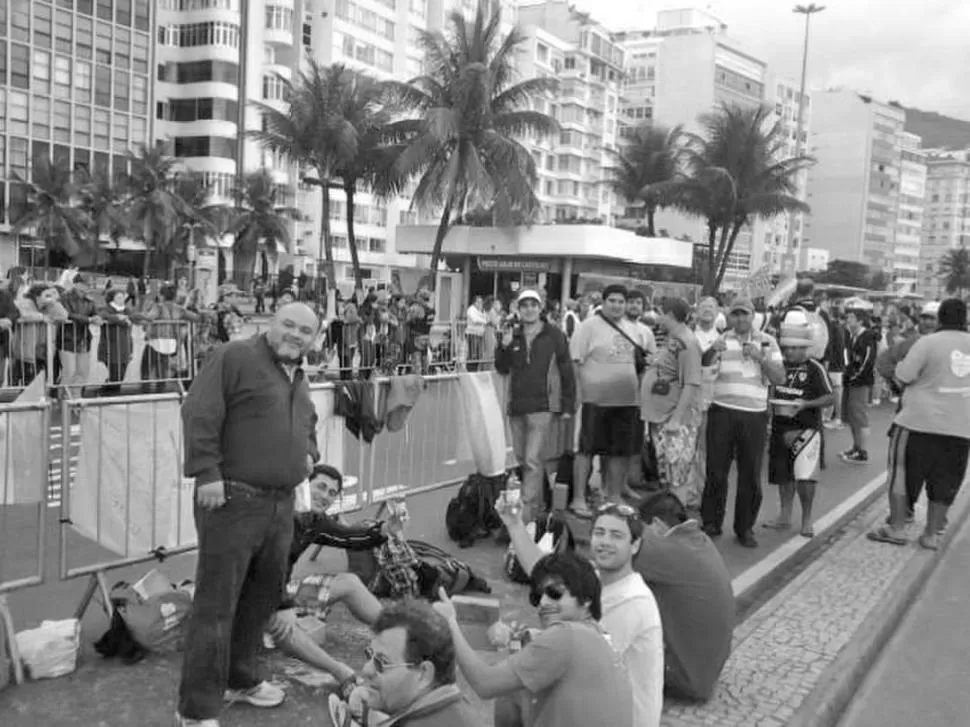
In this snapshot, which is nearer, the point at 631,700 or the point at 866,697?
the point at 631,700

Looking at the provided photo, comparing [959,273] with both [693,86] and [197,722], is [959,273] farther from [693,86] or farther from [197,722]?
[197,722]

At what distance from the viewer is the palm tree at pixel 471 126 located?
33844mm

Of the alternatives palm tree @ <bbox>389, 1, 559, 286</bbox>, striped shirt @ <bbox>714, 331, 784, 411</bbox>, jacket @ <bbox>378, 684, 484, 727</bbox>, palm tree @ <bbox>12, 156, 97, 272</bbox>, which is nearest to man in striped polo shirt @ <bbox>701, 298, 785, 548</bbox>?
striped shirt @ <bbox>714, 331, 784, 411</bbox>

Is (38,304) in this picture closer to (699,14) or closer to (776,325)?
(776,325)

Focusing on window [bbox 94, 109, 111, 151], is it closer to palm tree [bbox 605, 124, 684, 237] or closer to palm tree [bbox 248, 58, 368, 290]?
palm tree [bbox 248, 58, 368, 290]

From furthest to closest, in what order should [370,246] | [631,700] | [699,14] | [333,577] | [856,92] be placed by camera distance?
[856,92] < [699,14] < [370,246] < [333,577] < [631,700]

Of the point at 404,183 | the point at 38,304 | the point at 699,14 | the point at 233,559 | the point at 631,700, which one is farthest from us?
the point at 699,14

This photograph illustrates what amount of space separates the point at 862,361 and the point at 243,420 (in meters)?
10.7

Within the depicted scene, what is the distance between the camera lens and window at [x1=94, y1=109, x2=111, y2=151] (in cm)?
5819

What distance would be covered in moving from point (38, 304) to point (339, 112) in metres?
28.2

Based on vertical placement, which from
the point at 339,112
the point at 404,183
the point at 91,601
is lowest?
the point at 91,601

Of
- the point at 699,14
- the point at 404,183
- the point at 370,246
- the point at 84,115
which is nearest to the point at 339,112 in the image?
the point at 404,183

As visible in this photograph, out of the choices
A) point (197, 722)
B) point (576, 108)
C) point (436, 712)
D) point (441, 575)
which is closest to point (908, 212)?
point (576, 108)

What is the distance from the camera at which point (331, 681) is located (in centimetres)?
442
